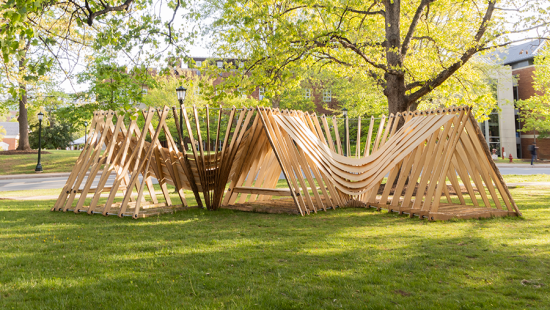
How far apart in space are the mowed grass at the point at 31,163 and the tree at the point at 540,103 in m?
33.9

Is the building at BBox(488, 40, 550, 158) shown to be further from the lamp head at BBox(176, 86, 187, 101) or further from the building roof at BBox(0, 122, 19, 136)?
the building roof at BBox(0, 122, 19, 136)

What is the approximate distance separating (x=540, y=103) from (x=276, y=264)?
3879cm

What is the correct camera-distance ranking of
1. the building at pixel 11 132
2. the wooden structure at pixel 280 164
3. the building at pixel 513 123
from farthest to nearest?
the building at pixel 11 132, the building at pixel 513 123, the wooden structure at pixel 280 164

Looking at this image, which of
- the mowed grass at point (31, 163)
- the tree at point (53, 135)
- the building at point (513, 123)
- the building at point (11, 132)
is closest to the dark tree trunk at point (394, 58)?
the mowed grass at point (31, 163)

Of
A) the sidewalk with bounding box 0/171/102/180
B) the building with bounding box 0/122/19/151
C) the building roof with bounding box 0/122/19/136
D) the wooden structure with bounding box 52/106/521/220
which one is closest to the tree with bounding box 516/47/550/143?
the wooden structure with bounding box 52/106/521/220

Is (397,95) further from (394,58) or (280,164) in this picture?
(280,164)

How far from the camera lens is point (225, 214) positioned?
9.37 meters

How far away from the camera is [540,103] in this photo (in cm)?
3622

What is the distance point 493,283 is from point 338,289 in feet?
5.30

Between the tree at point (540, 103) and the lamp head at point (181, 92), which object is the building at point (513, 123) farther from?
the lamp head at point (181, 92)

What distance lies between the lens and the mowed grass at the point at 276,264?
3.96 meters

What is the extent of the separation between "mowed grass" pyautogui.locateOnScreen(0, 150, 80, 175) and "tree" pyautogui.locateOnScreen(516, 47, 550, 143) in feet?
111

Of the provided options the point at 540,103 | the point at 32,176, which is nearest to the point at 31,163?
the point at 32,176

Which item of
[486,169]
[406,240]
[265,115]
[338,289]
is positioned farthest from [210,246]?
[486,169]
